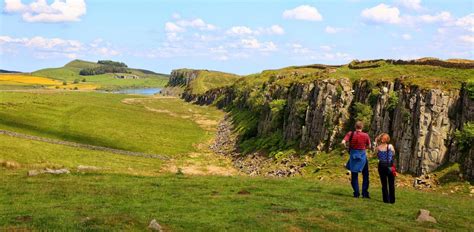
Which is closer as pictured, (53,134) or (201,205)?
(201,205)

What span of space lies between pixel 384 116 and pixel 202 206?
36928 mm

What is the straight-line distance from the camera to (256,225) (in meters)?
20.0

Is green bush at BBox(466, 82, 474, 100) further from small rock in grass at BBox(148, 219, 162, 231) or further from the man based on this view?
small rock in grass at BBox(148, 219, 162, 231)

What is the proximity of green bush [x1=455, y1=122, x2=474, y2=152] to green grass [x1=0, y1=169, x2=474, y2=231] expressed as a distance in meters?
15.7

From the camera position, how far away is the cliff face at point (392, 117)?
153ft

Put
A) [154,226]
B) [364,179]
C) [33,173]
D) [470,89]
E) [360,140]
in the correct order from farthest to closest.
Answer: [470,89] < [33,173] < [364,179] < [360,140] < [154,226]

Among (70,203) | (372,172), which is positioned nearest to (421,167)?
(372,172)

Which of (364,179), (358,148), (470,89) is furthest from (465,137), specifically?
(358,148)

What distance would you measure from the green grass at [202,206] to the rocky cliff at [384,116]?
1691 centimetres

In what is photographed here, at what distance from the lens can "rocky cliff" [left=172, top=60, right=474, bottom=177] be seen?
4662 cm

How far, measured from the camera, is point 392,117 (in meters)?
53.3

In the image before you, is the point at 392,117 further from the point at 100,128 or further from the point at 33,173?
the point at 100,128

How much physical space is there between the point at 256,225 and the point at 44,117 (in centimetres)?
10023

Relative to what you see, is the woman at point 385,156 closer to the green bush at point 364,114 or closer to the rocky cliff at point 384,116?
the rocky cliff at point 384,116
